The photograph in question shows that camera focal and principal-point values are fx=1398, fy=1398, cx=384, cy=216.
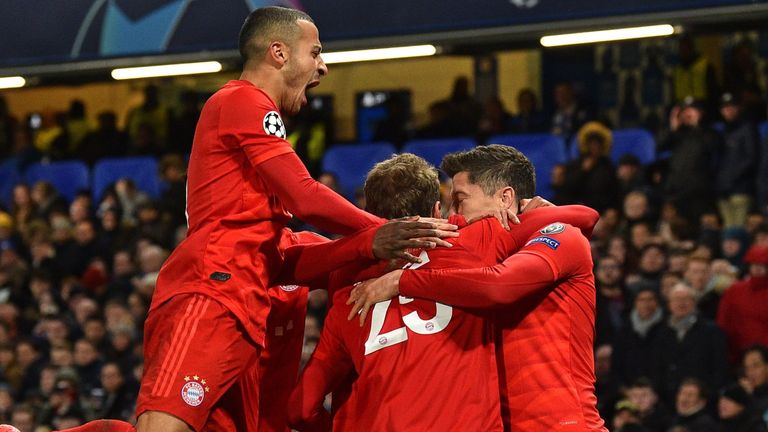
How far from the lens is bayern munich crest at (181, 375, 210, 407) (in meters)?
4.65

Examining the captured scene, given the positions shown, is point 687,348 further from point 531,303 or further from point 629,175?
point 531,303

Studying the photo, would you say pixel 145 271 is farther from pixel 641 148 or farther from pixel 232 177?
pixel 232 177

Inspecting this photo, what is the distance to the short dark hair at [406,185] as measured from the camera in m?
4.86

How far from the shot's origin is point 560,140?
40.0 ft

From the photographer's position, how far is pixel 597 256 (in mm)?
10195

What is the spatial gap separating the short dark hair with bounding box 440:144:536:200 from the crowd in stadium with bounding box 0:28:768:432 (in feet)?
13.4

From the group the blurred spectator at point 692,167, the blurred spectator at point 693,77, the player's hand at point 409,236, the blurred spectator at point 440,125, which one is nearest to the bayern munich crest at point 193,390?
the player's hand at point 409,236

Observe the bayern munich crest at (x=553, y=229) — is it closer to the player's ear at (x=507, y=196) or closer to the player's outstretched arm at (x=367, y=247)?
the player's ear at (x=507, y=196)

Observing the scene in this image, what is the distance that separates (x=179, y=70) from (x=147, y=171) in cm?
208

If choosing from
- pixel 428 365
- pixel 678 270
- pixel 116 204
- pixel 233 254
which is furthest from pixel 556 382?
pixel 116 204

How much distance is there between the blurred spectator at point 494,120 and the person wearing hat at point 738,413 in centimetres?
468

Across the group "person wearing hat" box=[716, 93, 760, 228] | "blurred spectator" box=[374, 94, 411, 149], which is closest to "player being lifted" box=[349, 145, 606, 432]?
"person wearing hat" box=[716, 93, 760, 228]

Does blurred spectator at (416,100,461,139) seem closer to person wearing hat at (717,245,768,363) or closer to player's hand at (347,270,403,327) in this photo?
person wearing hat at (717,245,768,363)

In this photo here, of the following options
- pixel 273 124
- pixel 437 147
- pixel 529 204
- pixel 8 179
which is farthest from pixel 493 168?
pixel 8 179
